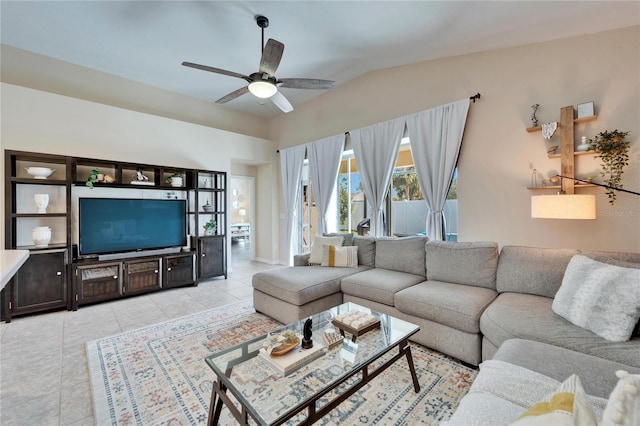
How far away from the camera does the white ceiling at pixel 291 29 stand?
8.56 feet

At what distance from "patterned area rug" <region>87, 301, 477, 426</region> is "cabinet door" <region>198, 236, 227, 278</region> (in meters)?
1.92

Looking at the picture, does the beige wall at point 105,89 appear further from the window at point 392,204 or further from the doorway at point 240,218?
the doorway at point 240,218

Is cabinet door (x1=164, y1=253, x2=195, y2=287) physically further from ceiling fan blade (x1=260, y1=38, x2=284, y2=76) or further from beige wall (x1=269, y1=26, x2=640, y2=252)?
beige wall (x1=269, y1=26, x2=640, y2=252)

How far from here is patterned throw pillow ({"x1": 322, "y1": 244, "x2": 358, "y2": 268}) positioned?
3558mm

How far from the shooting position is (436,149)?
365cm

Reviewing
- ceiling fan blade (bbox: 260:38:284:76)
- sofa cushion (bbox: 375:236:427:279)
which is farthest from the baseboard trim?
ceiling fan blade (bbox: 260:38:284:76)

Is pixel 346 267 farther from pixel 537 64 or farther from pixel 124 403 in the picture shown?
pixel 537 64

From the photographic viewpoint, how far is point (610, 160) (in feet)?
8.54

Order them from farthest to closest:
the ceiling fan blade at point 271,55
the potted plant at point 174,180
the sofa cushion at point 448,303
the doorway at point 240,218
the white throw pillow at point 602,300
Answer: the doorway at point 240,218, the potted plant at point 174,180, the ceiling fan blade at point 271,55, the sofa cushion at point 448,303, the white throw pillow at point 602,300

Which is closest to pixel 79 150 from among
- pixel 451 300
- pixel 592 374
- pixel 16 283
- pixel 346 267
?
pixel 16 283

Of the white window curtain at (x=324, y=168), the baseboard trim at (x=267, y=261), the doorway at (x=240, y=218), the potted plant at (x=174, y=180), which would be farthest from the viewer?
the doorway at (x=240, y=218)

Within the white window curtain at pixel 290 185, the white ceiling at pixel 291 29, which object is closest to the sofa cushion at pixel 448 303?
the white ceiling at pixel 291 29

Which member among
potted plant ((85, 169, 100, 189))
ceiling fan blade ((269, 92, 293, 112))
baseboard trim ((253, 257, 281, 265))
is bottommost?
baseboard trim ((253, 257, 281, 265))

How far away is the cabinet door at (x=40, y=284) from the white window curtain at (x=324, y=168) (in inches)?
148
